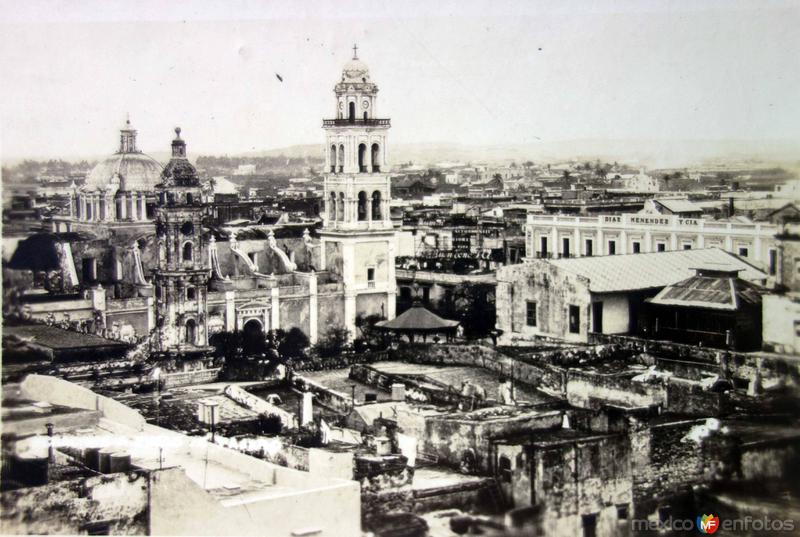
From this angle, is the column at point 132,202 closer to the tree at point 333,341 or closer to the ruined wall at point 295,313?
the ruined wall at point 295,313

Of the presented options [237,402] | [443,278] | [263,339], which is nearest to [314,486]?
[237,402]

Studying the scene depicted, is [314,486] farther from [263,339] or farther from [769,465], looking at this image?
[263,339]

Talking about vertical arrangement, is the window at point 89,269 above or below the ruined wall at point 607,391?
above

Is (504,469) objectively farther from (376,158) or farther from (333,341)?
(376,158)

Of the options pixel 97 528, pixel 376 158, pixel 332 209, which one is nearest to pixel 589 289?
pixel 97 528

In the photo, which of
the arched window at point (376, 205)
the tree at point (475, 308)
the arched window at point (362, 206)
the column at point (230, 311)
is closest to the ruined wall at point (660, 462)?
the tree at point (475, 308)

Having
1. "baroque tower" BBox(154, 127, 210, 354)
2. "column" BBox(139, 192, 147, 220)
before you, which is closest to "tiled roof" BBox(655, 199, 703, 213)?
"baroque tower" BBox(154, 127, 210, 354)
